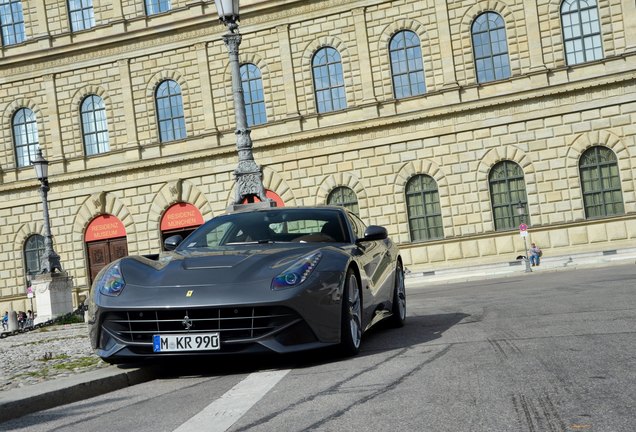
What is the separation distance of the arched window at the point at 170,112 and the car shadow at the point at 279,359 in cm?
3101

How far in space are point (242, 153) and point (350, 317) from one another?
9424mm

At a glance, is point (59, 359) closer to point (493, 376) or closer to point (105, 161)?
point (493, 376)

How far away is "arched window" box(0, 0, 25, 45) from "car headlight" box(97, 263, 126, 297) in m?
36.7

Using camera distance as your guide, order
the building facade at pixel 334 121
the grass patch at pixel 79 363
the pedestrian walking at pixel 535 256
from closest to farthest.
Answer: the grass patch at pixel 79 363 → the pedestrian walking at pixel 535 256 → the building facade at pixel 334 121

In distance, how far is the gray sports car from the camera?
6.72 m

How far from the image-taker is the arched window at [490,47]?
116 feet

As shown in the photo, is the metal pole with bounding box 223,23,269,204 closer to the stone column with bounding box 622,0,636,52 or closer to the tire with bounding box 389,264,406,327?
the tire with bounding box 389,264,406,327

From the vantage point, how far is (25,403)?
19.2 feet

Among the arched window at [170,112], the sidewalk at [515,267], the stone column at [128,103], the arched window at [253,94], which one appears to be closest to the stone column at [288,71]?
the arched window at [253,94]

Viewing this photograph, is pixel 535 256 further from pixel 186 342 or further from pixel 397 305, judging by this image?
pixel 186 342

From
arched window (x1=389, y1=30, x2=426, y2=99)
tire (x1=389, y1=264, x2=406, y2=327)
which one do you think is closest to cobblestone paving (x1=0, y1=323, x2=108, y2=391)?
tire (x1=389, y1=264, x2=406, y2=327)

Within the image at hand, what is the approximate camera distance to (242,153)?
53.9 ft

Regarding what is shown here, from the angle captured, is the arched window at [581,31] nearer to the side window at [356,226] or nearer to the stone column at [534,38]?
the stone column at [534,38]

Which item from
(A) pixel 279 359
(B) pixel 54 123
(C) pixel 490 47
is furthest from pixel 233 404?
(B) pixel 54 123
